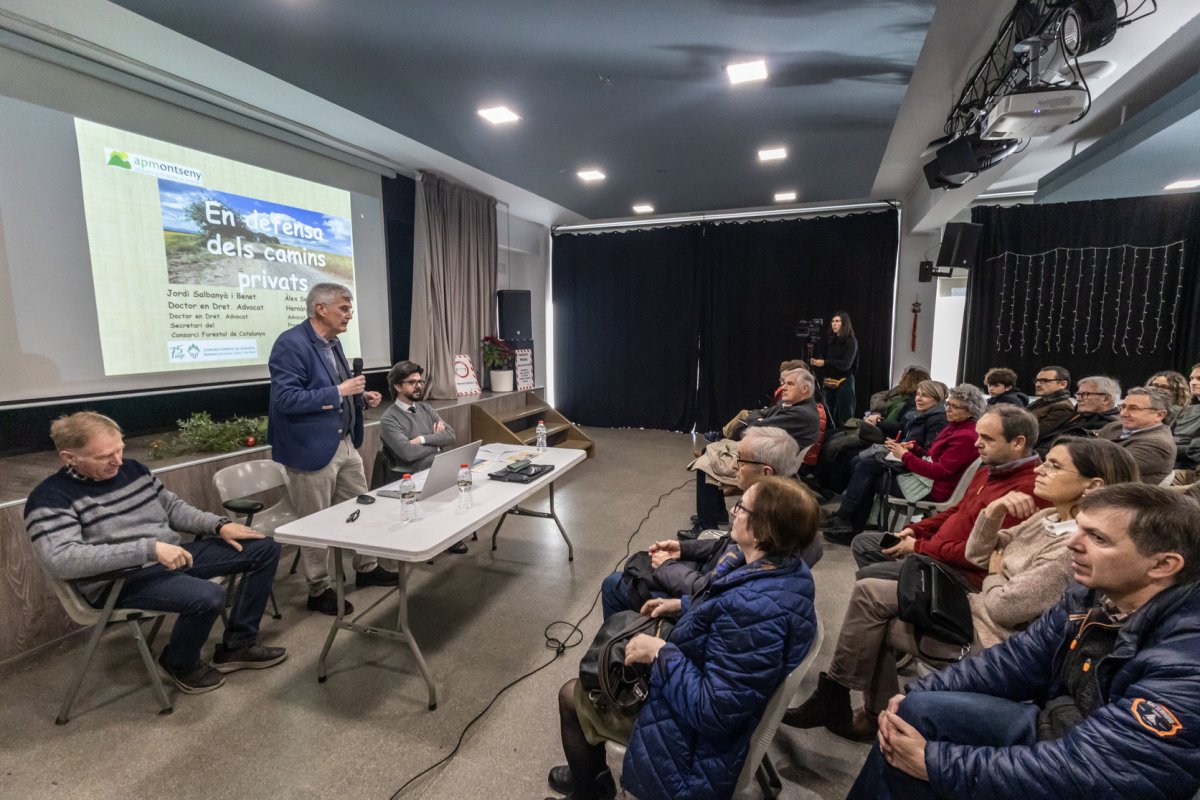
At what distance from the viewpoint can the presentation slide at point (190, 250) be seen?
9.48 feet

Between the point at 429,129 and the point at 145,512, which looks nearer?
the point at 145,512

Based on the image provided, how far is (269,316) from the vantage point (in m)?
3.72

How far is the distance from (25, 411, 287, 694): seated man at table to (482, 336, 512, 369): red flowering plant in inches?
146

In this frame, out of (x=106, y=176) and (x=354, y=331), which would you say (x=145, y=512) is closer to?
(x=106, y=176)

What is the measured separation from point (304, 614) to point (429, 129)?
3064mm

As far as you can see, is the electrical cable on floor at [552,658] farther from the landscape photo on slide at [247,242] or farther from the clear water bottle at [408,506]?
the landscape photo on slide at [247,242]

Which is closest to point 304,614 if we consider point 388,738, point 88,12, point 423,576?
point 423,576

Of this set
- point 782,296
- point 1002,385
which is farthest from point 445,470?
point 782,296

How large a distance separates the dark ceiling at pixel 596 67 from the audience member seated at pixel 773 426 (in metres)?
1.62

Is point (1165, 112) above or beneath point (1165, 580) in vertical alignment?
above

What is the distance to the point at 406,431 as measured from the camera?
3.19 metres

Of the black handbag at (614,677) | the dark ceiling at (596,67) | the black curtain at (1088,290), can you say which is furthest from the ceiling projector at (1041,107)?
the black curtain at (1088,290)

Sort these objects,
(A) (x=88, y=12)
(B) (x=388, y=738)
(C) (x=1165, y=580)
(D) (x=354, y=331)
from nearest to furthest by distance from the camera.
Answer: (C) (x=1165, y=580)
(B) (x=388, y=738)
(A) (x=88, y=12)
(D) (x=354, y=331)

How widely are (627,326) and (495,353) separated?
87.5 inches
